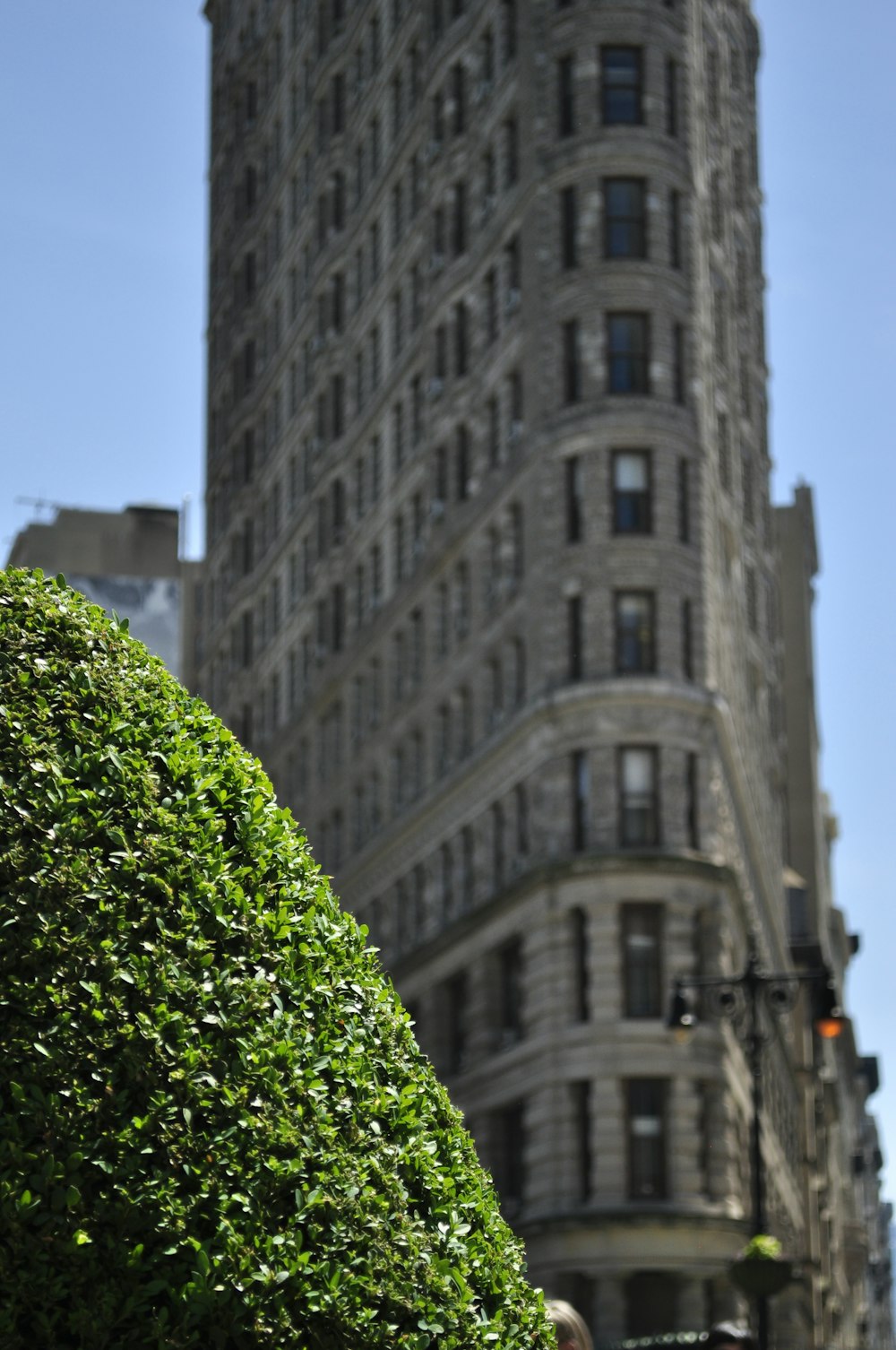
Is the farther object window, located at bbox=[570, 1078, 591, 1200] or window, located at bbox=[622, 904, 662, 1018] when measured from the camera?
window, located at bbox=[622, 904, 662, 1018]

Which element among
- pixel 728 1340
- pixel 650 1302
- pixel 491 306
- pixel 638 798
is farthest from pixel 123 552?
pixel 728 1340

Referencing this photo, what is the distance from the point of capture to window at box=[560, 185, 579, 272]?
198ft

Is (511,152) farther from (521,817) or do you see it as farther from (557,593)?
(521,817)

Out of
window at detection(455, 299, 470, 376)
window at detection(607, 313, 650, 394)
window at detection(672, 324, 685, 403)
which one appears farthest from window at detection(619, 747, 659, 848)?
window at detection(455, 299, 470, 376)

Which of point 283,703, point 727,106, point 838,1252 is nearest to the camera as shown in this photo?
point 727,106

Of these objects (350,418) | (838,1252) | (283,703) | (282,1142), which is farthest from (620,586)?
(838,1252)

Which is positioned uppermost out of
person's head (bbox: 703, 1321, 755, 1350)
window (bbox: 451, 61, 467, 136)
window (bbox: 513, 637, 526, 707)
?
window (bbox: 451, 61, 467, 136)

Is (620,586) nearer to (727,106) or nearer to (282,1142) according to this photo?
(727,106)

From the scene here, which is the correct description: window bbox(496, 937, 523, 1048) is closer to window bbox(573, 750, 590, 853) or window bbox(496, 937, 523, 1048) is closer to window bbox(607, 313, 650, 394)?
window bbox(573, 750, 590, 853)

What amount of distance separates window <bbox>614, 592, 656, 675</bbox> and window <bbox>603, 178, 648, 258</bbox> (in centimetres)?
906

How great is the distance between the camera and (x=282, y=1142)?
727 centimetres

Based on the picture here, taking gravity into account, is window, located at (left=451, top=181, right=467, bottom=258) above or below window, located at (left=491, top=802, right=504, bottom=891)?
above

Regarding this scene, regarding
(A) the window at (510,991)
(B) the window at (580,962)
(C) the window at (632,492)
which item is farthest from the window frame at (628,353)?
(A) the window at (510,991)

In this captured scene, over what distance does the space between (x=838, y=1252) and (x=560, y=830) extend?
275 feet
